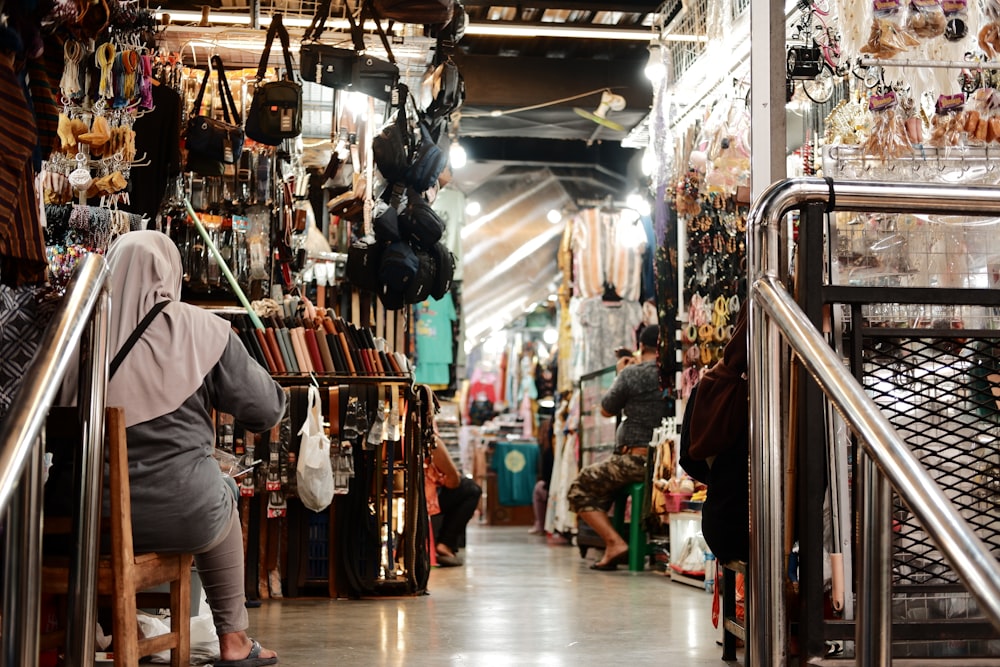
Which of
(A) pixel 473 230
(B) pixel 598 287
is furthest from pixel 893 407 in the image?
(A) pixel 473 230

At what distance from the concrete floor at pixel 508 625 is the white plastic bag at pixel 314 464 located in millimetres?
535

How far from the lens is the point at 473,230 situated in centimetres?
1299

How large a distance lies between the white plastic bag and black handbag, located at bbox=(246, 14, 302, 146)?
125 cm

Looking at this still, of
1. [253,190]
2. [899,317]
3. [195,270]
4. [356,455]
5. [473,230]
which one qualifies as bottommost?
[356,455]

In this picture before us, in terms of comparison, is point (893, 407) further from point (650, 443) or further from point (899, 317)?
point (650, 443)

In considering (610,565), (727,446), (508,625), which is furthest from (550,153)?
(727,446)

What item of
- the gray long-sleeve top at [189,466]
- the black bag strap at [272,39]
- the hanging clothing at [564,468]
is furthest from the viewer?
the hanging clothing at [564,468]

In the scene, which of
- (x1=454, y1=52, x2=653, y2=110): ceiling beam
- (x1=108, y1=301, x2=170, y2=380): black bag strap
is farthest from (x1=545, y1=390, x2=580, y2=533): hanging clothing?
(x1=108, y1=301, x2=170, y2=380): black bag strap

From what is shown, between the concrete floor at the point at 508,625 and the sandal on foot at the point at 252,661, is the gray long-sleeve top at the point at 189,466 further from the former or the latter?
the concrete floor at the point at 508,625

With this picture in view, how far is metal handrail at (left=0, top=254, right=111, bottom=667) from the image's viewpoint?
186cm

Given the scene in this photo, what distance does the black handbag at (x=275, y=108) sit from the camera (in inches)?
221

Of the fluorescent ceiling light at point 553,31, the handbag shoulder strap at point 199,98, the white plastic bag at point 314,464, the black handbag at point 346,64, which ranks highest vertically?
the fluorescent ceiling light at point 553,31

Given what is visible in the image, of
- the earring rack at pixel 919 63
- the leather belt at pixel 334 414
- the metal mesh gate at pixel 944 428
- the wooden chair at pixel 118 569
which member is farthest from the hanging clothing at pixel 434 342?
the metal mesh gate at pixel 944 428

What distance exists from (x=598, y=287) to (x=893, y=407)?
27.1 ft
